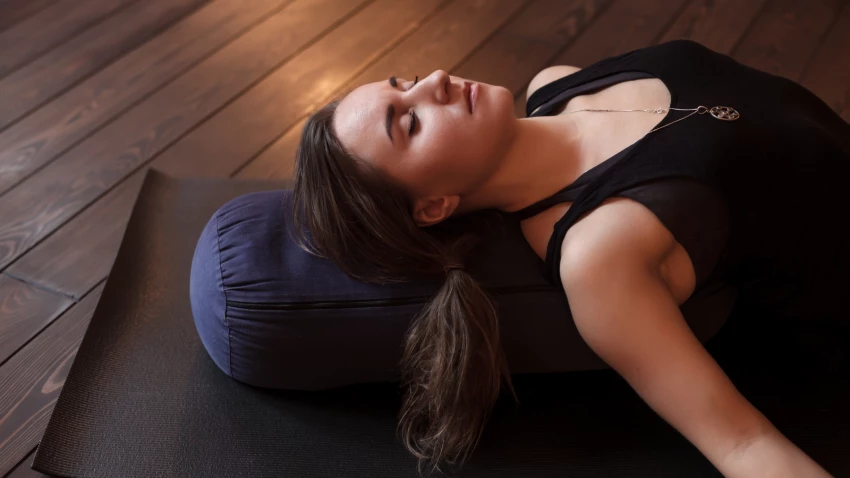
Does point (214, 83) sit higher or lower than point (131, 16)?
lower

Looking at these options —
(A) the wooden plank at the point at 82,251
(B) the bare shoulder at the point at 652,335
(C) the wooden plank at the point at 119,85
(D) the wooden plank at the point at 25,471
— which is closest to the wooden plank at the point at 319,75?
(A) the wooden plank at the point at 82,251

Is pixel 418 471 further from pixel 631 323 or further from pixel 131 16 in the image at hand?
pixel 131 16

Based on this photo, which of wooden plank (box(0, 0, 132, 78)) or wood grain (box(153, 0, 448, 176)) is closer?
wood grain (box(153, 0, 448, 176))

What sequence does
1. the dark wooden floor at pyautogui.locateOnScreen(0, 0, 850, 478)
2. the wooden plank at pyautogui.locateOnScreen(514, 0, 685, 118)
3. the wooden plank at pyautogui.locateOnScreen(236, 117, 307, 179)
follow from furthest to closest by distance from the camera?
1. the wooden plank at pyautogui.locateOnScreen(514, 0, 685, 118)
2. the wooden plank at pyautogui.locateOnScreen(236, 117, 307, 179)
3. the dark wooden floor at pyautogui.locateOnScreen(0, 0, 850, 478)

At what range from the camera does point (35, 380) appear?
1.51 meters

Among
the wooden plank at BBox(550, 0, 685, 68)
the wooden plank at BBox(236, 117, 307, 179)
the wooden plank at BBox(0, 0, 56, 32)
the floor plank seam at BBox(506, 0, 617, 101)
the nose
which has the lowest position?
the wooden plank at BBox(550, 0, 685, 68)

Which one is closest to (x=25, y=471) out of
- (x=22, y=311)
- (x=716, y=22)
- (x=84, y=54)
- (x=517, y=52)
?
(x=22, y=311)

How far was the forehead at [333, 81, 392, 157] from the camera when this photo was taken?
117 centimetres

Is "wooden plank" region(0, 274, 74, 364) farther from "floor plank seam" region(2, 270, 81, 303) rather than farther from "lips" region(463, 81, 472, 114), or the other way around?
"lips" region(463, 81, 472, 114)

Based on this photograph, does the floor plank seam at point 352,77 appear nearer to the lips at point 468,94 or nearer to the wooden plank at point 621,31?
the wooden plank at point 621,31

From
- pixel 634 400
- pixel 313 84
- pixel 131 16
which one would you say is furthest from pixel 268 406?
pixel 131 16

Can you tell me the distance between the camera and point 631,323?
1044 millimetres

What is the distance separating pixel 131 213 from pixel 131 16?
1.14m

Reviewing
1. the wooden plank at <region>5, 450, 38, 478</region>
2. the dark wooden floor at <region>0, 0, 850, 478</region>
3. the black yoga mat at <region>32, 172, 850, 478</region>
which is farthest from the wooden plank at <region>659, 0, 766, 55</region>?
the wooden plank at <region>5, 450, 38, 478</region>
